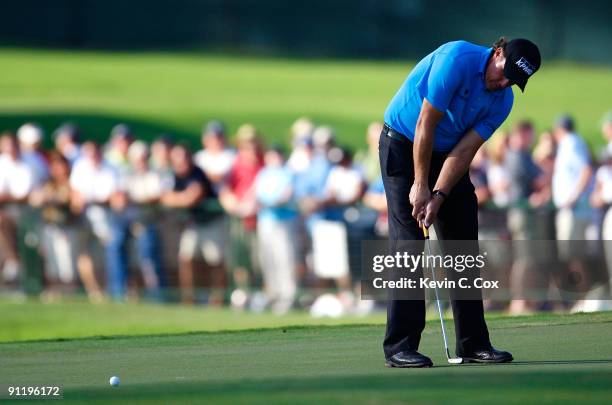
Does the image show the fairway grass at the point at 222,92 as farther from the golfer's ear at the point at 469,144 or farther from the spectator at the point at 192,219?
the golfer's ear at the point at 469,144

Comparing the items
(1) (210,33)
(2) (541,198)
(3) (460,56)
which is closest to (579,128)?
(1) (210,33)

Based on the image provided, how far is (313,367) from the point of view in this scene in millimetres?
7781

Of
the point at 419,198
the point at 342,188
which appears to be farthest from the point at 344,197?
the point at 419,198

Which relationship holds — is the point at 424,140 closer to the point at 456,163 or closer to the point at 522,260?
the point at 456,163

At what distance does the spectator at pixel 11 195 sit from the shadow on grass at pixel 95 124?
820 centimetres

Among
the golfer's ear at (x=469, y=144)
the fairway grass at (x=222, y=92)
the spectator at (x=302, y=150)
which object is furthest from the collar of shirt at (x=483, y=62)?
the fairway grass at (x=222, y=92)

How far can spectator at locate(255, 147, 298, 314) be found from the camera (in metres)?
15.9

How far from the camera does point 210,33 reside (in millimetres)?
44281

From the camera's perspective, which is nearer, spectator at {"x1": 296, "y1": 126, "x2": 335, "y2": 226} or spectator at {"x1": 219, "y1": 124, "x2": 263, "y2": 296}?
spectator at {"x1": 296, "y1": 126, "x2": 335, "y2": 226}

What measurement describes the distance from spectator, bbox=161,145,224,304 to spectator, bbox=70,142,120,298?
879 mm

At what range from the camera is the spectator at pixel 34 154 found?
18078 millimetres

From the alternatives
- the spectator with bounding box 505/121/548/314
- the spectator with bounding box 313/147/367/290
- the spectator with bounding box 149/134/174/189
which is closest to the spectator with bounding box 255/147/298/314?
the spectator with bounding box 313/147/367/290

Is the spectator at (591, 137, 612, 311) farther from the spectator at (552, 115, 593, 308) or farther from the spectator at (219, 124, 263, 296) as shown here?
the spectator at (219, 124, 263, 296)

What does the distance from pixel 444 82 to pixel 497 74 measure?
1.03 ft
